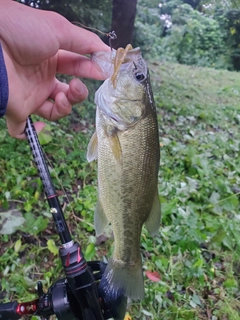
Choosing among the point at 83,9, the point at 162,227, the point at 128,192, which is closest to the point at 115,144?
the point at 128,192

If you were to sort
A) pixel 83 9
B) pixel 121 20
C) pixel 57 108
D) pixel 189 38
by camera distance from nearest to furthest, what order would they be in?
pixel 57 108
pixel 83 9
pixel 121 20
pixel 189 38

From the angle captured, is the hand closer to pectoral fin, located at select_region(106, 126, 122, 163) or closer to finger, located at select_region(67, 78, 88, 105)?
finger, located at select_region(67, 78, 88, 105)

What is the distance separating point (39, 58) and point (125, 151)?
2.08 ft

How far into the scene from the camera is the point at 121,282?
5.59ft

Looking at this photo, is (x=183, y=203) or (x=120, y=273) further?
(x=183, y=203)

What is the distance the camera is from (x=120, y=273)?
171 centimetres

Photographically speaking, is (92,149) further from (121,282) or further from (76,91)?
(121,282)

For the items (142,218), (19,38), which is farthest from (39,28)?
(142,218)

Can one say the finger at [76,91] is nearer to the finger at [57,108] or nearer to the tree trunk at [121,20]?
the finger at [57,108]

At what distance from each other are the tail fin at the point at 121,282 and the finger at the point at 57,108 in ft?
2.87

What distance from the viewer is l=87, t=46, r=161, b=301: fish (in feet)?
5.12

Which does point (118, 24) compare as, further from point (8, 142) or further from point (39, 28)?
point (39, 28)

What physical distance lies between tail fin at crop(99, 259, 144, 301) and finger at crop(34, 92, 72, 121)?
873 mm

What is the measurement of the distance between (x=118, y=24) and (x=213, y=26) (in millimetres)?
12385
